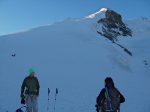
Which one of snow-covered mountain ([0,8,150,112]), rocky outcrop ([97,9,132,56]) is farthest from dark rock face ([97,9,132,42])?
snow-covered mountain ([0,8,150,112])

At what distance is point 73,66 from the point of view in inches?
1273

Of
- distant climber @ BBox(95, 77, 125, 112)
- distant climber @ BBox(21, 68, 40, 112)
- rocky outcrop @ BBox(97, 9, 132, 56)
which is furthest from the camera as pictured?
rocky outcrop @ BBox(97, 9, 132, 56)

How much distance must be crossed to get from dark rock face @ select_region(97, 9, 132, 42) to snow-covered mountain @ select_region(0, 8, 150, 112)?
160 centimetres

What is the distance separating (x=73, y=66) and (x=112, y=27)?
1223 inches

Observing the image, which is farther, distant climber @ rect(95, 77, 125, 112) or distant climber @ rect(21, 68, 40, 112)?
distant climber @ rect(21, 68, 40, 112)

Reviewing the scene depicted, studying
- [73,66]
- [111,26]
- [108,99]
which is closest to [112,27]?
[111,26]

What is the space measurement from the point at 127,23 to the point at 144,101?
48101mm

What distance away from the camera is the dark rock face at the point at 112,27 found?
56.0m

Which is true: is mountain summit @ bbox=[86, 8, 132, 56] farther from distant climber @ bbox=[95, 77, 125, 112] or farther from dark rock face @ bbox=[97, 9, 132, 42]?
distant climber @ bbox=[95, 77, 125, 112]

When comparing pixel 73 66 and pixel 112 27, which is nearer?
pixel 73 66

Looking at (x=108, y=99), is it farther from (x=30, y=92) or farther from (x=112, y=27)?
(x=112, y=27)

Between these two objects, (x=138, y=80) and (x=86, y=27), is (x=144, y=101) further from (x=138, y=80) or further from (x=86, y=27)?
(x=86, y=27)

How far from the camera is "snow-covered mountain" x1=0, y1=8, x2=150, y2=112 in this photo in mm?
21094

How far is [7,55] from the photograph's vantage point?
100 feet
